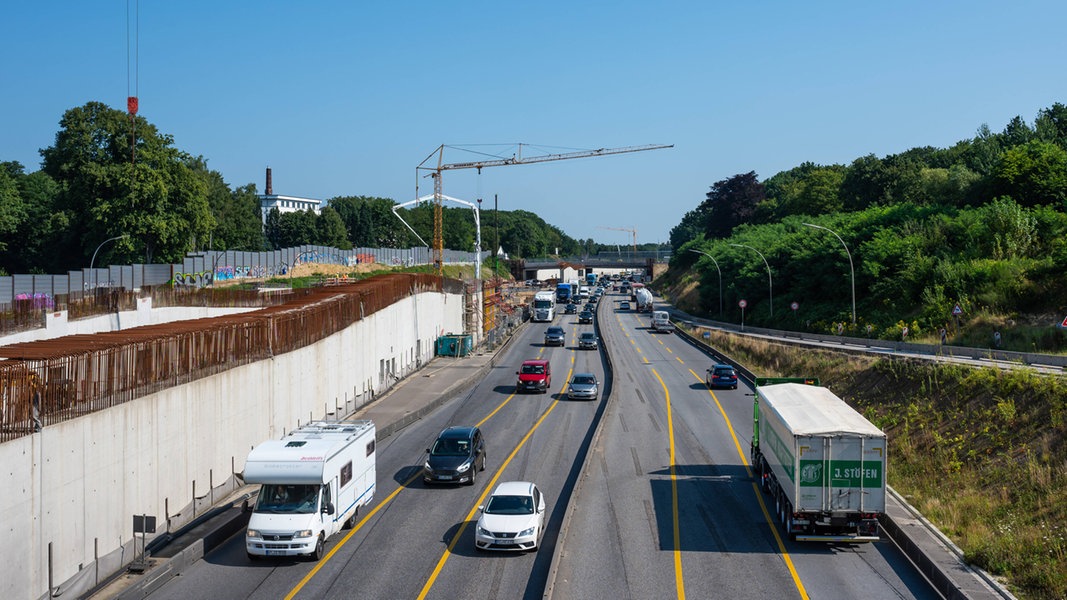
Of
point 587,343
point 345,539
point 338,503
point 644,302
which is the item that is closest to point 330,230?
point 644,302

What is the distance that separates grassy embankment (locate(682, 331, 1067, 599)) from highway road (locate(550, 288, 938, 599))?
2453mm

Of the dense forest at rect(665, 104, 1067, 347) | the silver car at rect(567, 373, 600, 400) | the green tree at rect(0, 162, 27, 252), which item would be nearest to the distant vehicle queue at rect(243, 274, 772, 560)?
the silver car at rect(567, 373, 600, 400)

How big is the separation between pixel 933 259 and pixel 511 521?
2267 inches

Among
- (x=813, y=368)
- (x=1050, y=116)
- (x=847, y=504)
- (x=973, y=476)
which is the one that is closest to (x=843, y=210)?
(x=1050, y=116)

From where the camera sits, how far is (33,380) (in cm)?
1947

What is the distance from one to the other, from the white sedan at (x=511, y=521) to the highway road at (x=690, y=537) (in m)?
0.91

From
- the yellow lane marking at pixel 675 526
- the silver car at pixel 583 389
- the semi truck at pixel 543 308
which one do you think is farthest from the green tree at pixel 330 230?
the yellow lane marking at pixel 675 526

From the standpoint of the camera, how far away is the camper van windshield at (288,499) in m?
21.9

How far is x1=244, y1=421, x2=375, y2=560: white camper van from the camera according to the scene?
2144cm

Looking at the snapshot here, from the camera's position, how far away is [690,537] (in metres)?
23.9

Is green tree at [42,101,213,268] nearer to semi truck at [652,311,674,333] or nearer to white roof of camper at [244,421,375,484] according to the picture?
semi truck at [652,311,674,333]

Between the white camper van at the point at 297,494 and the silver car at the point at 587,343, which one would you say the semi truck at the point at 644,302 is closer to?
the silver car at the point at 587,343

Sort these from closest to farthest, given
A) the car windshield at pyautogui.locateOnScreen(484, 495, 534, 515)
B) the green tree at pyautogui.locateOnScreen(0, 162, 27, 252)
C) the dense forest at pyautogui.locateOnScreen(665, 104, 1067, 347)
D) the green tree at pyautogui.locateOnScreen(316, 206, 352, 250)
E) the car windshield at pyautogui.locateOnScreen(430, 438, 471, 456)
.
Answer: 1. the car windshield at pyautogui.locateOnScreen(484, 495, 534, 515)
2. the car windshield at pyautogui.locateOnScreen(430, 438, 471, 456)
3. the dense forest at pyautogui.locateOnScreen(665, 104, 1067, 347)
4. the green tree at pyautogui.locateOnScreen(0, 162, 27, 252)
5. the green tree at pyautogui.locateOnScreen(316, 206, 352, 250)

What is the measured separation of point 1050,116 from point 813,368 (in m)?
80.3
